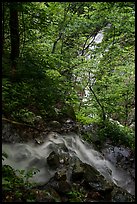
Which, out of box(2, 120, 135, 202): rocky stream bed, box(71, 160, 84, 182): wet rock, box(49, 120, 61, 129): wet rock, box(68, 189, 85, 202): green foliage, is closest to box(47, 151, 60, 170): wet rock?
box(2, 120, 135, 202): rocky stream bed

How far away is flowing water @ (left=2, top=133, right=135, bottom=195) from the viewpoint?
5945 mm

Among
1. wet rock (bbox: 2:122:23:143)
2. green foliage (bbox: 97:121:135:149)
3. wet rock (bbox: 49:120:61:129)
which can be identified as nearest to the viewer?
wet rock (bbox: 2:122:23:143)

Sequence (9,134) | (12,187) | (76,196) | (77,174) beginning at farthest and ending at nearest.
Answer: (9,134) < (77,174) < (76,196) < (12,187)

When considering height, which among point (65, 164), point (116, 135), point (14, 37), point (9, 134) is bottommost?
point (65, 164)

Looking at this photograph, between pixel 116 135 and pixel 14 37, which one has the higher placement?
pixel 14 37

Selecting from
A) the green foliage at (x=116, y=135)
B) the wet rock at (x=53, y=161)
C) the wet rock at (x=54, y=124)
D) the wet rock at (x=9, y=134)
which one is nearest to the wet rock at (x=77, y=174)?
the wet rock at (x=53, y=161)

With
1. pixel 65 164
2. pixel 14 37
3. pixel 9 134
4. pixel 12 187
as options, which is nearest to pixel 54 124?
pixel 9 134

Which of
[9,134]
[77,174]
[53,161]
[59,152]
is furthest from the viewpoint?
[59,152]

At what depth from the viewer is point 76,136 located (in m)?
8.28

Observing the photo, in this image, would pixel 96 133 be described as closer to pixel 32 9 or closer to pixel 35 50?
pixel 35 50

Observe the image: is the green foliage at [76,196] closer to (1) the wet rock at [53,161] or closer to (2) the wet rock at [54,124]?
(1) the wet rock at [53,161]

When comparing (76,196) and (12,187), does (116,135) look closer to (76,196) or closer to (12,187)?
(76,196)

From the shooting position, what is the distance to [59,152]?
6.68 meters

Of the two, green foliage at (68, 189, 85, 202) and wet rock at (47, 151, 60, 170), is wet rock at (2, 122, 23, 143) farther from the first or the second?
green foliage at (68, 189, 85, 202)
